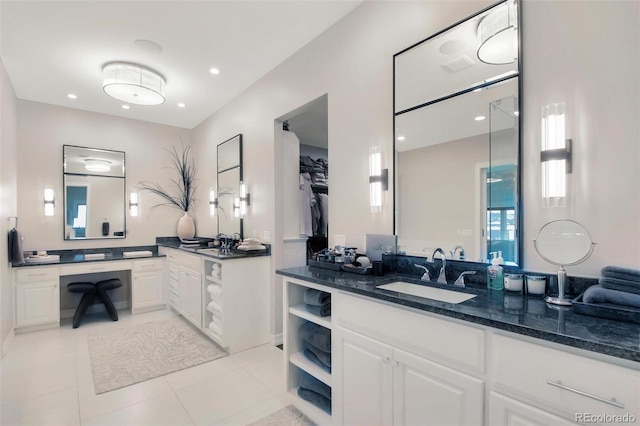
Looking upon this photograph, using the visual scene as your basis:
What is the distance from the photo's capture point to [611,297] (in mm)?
1083

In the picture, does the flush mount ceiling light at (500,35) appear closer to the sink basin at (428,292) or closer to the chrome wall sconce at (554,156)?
the chrome wall sconce at (554,156)

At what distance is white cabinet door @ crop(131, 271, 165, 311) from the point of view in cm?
430

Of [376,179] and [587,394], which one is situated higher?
[376,179]

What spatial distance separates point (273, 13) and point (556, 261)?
2.60 metres

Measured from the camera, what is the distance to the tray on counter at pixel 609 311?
103 cm

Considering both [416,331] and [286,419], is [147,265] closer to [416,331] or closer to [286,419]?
[286,419]

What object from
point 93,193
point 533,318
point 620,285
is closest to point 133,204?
point 93,193

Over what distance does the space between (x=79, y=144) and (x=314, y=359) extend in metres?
4.75

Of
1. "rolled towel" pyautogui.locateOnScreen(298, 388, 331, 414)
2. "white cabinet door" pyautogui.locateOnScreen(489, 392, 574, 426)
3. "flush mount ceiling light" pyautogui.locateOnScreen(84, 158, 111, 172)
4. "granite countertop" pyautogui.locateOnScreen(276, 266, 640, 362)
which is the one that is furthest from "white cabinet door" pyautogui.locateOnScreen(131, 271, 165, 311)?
"white cabinet door" pyautogui.locateOnScreen(489, 392, 574, 426)

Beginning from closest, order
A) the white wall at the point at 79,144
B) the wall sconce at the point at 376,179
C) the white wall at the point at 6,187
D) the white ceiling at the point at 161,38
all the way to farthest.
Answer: the wall sconce at the point at 376,179
the white ceiling at the point at 161,38
the white wall at the point at 6,187
the white wall at the point at 79,144

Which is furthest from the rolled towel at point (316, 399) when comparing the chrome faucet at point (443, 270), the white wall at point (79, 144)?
the white wall at point (79, 144)

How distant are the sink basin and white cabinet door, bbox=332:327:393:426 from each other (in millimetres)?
332

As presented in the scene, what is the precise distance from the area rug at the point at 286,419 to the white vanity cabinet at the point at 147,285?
3.18m

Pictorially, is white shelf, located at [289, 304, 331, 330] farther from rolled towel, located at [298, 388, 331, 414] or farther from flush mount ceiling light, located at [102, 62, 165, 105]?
flush mount ceiling light, located at [102, 62, 165, 105]
